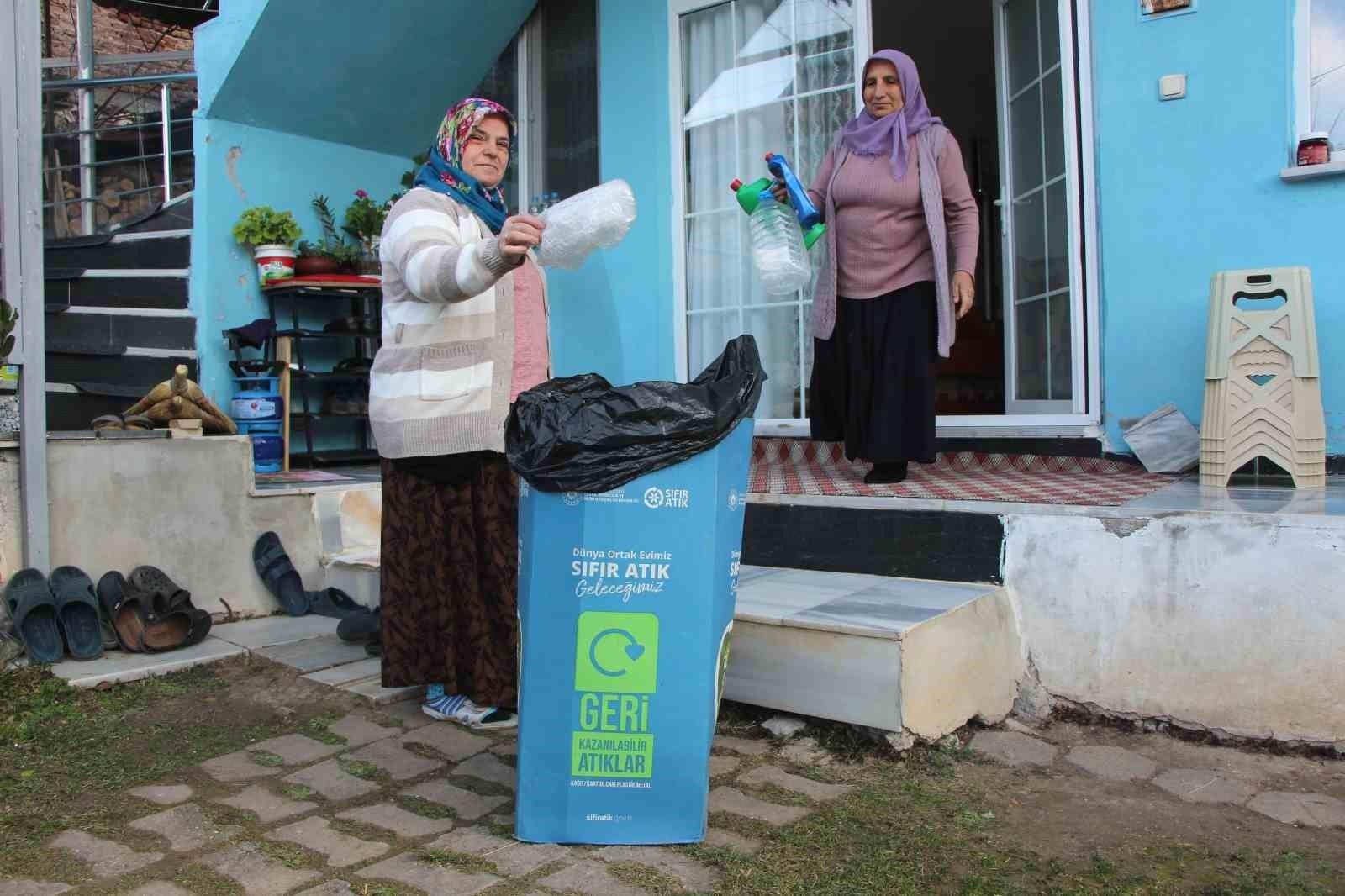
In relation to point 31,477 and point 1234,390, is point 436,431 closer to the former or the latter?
point 31,477

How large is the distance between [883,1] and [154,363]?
16.8 feet

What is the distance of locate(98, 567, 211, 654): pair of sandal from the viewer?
3504mm

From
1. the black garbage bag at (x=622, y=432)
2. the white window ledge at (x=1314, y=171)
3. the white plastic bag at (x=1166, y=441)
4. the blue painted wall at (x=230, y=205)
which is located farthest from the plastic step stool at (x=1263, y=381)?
the blue painted wall at (x=230, y=205)

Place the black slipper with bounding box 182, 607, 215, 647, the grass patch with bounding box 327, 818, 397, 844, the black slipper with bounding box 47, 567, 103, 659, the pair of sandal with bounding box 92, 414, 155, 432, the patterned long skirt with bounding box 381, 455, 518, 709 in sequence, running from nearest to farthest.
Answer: the grass patch with bounding box 327, 818, 397, 844
the patterned long skirt with bounding box 381, 455, 518, 709
the black slipper with bounding box 47, 567, 103, 659
the black slipper with bounding box 182, 607, 215, 647
the pair of sandal with bounding box 92, 414, 155, 432

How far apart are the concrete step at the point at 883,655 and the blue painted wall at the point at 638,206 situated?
2.50 metres

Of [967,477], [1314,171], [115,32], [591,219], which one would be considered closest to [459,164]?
[591,219]

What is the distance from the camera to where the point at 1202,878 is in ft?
6.14

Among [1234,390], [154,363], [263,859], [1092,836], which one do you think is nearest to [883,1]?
[1234,390]

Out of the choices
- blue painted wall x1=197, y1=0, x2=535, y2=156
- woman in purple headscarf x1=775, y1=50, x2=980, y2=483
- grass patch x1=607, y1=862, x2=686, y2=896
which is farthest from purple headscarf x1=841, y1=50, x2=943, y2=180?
blue painted wall x1=197, y1=0, x2=535, y2=156

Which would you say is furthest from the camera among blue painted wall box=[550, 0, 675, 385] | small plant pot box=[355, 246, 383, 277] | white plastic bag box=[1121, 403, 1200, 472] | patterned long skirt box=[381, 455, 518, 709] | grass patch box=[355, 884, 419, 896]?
small plant pot box=[355, 246, 383, 277]

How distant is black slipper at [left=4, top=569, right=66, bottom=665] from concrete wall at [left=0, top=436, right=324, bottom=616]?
5.3 inches

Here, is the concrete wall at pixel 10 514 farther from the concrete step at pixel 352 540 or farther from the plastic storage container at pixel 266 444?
Result: the plastic storage container at pixel 266 444

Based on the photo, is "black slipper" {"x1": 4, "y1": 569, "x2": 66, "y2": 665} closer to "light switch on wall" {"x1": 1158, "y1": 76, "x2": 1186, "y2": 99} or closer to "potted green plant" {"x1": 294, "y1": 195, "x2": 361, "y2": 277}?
"potted green plant" {"x1": 294, "y1": 195, "x2": 361, "y2": 277}

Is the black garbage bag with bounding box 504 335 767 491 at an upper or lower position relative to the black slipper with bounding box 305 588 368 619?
upper
